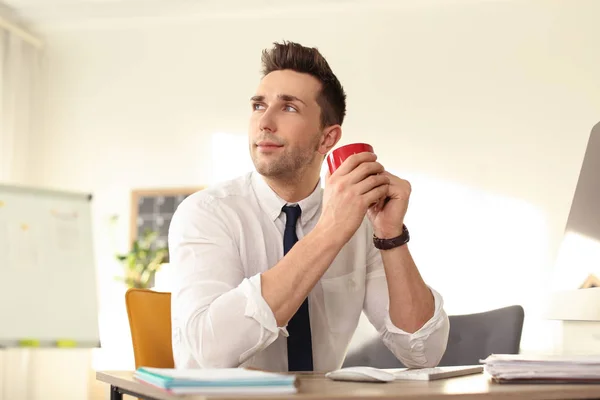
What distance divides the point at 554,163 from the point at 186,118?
8.29ft

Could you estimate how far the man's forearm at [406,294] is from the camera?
1609mm

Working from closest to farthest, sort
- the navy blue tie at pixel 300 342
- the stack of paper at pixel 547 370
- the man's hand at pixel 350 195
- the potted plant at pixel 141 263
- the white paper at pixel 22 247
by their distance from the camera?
the stack of paper at pixel 547 370
the man's hand at pixel 350 195
the white paper at pixel 22 247
the navy blue tie at pixel 300 342
the potted plant at pixel 141 263

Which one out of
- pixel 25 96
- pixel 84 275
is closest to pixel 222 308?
pixel 84 275

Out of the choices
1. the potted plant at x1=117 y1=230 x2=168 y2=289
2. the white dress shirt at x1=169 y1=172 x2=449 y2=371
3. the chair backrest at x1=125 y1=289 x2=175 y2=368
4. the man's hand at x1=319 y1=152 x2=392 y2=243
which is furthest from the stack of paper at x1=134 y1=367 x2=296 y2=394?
the potted plant at x1=117 y1=230 x2=168 y2=289

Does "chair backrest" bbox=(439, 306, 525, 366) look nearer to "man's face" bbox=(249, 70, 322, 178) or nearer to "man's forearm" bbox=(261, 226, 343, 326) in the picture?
"man's face" bbox=(249, 70, 322, 178)

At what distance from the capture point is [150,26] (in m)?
5.35

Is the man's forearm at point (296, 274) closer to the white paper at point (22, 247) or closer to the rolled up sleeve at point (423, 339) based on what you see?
the rolled up sleeve at point (423, 339)

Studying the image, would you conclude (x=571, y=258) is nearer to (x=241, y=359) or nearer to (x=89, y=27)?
(x=241, y=359)

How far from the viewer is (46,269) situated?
1.60 m

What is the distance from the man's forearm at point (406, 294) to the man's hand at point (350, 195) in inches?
7.7

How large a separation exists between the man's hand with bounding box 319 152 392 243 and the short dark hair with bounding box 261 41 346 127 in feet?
1.65

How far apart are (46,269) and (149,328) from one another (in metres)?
Answer: 0.34

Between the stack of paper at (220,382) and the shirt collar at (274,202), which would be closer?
the stack of paper at (220,382)

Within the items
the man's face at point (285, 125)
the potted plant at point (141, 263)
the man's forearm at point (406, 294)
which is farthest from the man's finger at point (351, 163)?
the potted plant at point (141, 263)
